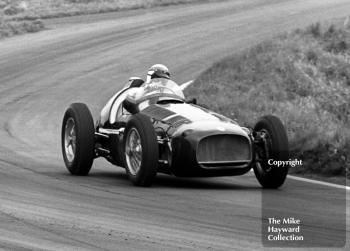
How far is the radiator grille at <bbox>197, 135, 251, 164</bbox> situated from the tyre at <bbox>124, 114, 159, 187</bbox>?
59 centimetres

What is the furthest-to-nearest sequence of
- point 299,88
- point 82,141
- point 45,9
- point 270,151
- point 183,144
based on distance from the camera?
point 45,9
point 299,88
point 82,141
point 270,151
point 183,144

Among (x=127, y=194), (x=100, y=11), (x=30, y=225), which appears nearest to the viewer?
(x=30, y=225)

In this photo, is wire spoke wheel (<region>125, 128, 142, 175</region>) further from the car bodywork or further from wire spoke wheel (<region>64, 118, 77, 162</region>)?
wire spoke wheel (<region>64, 118, 77, 162</region>)

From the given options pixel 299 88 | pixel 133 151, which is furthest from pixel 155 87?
pixel 299 88

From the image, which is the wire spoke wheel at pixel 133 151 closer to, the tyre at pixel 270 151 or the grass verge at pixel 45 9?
the tyre at pixel 270 151

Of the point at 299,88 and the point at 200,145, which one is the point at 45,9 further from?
the point at 200,145

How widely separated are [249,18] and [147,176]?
85.4 ft

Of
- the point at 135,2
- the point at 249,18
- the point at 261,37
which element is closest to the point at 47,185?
the point at 261,37

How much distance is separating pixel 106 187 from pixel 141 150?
2.09 ft

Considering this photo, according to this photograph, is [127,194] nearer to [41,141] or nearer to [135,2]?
[41,141]

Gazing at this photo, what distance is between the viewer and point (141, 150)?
12.5 m

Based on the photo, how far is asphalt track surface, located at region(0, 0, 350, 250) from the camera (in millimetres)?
9094

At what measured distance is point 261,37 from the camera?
1325 inches

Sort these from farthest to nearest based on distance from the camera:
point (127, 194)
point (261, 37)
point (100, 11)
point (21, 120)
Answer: point (100, 11) → point (261, 37) → point (21, 120) → point (127, 194)
